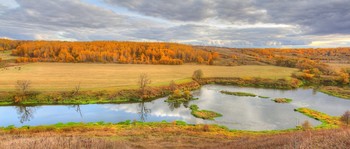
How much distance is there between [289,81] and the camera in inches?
3226

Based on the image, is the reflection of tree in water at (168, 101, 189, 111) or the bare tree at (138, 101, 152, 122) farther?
the reflection of tree in water at (168, 101, 189, 111)

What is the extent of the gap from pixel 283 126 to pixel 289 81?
160 feet

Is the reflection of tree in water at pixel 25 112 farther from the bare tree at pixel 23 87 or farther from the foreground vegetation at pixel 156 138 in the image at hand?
the foreground vegetation at pixel 156 138

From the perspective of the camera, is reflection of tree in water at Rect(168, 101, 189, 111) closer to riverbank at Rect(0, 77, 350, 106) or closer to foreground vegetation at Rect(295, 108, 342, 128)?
riverbank at Rect(0, 77, 350, 106)

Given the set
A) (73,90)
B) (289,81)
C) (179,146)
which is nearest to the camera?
(179,146)

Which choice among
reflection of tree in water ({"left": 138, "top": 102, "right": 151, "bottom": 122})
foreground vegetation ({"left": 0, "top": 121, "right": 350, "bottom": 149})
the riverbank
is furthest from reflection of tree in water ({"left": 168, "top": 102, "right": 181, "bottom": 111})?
foreground vegetation ({"left": 0, "top": 121, "right": 350, "bottom": 149})

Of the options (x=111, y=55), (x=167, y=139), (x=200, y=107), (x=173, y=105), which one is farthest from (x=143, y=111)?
(x=111, y=55)

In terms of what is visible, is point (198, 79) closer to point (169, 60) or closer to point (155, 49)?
point (169, 60)

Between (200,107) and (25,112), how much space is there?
32.5 metres

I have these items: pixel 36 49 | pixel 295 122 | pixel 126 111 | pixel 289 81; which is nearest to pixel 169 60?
pixel 289 81

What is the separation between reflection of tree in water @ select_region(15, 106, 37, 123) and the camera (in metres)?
42.5

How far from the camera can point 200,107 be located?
49969 mm

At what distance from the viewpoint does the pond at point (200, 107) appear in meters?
40.2

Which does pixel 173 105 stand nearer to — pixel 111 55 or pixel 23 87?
pixel 23 87
